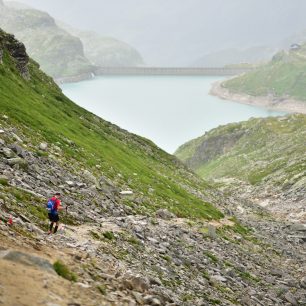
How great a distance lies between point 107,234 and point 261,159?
112 m

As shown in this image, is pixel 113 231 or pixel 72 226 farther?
pixel 113 231

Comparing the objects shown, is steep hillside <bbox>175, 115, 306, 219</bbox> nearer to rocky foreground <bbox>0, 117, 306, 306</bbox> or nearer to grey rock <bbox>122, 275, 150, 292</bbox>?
rocky foreground <bbox>0, 117, 306, 306</bbox>

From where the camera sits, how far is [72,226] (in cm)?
2750

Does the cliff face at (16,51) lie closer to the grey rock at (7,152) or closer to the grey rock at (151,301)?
the grey rock at (7,152)

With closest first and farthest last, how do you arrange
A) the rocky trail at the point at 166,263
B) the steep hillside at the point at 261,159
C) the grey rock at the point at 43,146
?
1. the rocky trail at the point at 166,263
2. the grey rock at the point at 43,146
3. the steep hillside at the point at 261,159

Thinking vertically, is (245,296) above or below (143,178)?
below

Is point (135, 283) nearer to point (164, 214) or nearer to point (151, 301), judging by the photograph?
point (151, 301)

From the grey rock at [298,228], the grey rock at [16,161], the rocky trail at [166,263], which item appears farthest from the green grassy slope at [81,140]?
the grey rock at [298,228]

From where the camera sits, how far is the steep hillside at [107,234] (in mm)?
19031

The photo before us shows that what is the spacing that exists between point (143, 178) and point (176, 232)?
57.9 feet

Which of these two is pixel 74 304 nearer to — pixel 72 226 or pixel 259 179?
pixel 72 226

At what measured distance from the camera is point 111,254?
24672 millimetres

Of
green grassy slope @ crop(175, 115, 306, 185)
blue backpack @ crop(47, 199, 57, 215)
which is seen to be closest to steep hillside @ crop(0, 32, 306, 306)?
blue backpack @ crop(47, 199, 57, 215)

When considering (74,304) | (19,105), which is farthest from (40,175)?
(19,105)
